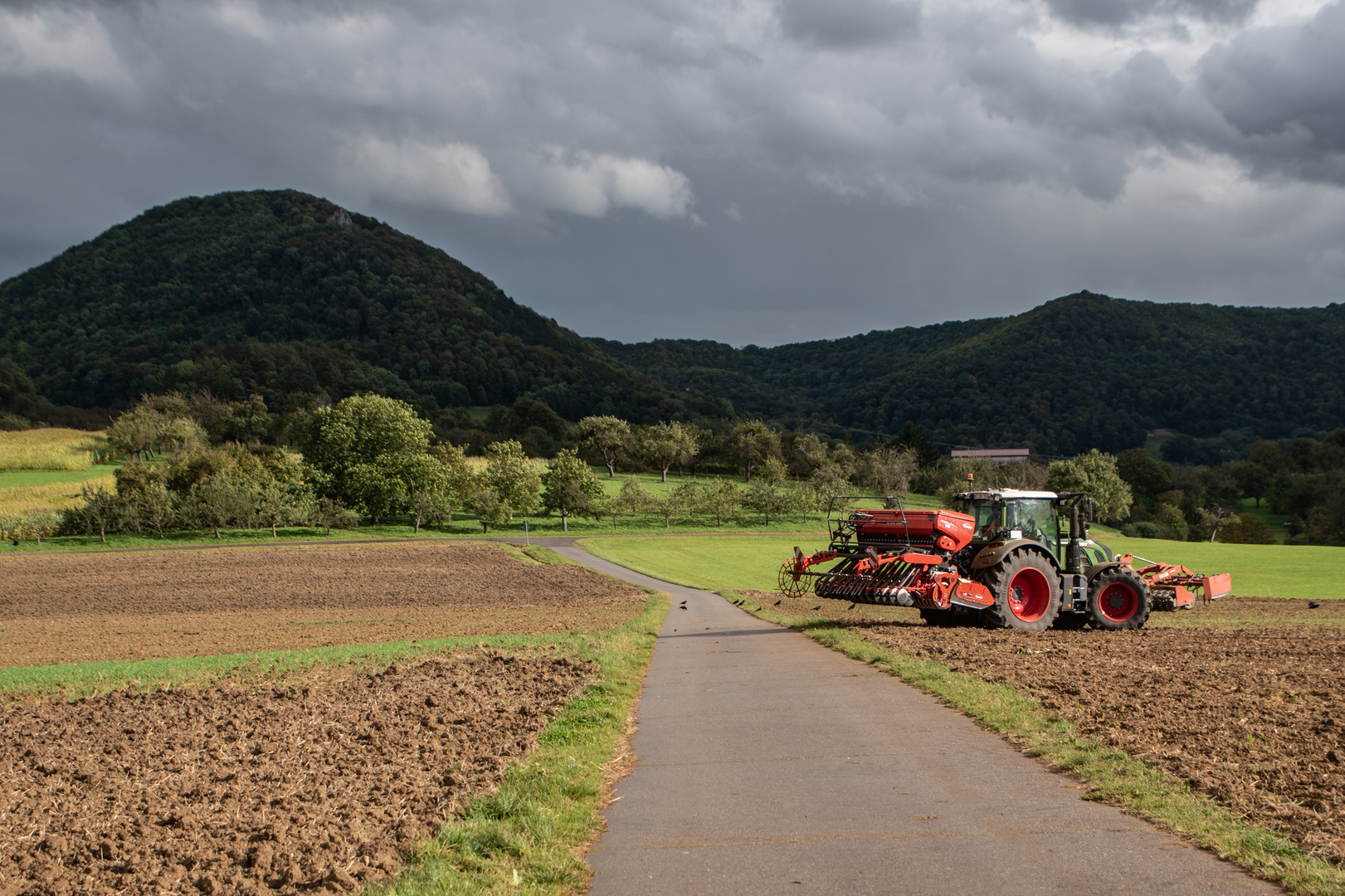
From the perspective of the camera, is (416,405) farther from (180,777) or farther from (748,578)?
(180,777)

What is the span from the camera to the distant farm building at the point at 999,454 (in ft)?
372

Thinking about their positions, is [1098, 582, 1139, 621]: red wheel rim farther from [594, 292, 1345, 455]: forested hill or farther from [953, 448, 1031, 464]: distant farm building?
[594, 292, 1345, 455]: forested hill

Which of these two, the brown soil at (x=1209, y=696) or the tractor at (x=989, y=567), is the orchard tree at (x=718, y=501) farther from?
the tractor at (x=989, y=567)

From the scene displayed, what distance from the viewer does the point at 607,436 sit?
99.9 m

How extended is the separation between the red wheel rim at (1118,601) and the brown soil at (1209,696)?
1.73ft

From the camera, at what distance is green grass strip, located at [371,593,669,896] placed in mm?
4746

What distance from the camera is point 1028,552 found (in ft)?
52.2

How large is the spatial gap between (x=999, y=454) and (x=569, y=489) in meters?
77.7

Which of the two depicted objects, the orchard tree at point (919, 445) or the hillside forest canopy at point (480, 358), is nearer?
the orchard tree at point (919, 445)

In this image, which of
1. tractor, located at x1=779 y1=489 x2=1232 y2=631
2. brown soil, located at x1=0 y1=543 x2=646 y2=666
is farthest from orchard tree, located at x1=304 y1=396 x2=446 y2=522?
tractor, located at x1=779 y1=489 x2=1232 y2=631

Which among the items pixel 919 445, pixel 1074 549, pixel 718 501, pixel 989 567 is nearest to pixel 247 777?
pixel 989 567

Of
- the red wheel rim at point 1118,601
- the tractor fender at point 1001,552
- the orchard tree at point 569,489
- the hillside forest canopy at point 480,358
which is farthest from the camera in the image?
the hillside forest canopy at point 480,358

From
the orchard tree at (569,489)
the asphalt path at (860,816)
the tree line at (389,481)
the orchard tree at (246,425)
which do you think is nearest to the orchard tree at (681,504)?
the tree line at (389,481)

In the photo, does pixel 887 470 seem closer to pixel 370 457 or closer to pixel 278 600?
pixel 370 457
